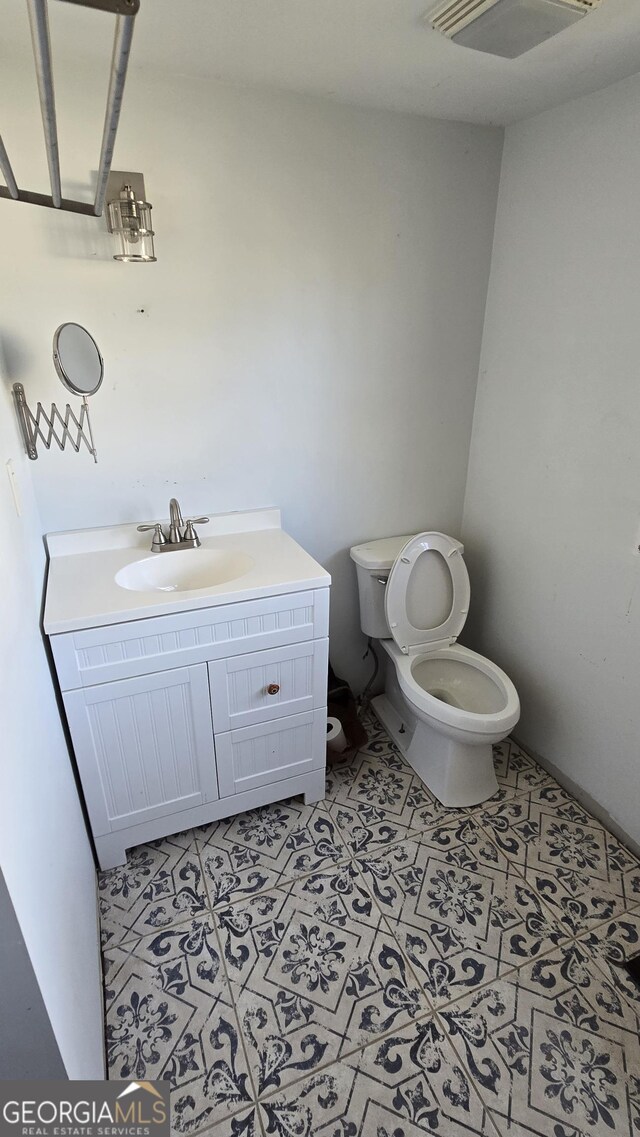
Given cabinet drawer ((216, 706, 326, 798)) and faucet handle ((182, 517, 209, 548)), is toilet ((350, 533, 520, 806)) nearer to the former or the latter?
cabinet drawer ((216, 706, 326, 798))

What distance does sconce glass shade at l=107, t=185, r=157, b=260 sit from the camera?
1.44 m

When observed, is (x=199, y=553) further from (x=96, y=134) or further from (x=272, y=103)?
(x=272, y=103)

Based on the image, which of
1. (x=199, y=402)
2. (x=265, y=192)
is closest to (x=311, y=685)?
(x=199, y=402)

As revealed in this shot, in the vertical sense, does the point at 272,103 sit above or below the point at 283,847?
above

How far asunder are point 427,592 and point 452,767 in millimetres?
616

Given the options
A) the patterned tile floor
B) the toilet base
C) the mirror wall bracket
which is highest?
the mirror wall bracket

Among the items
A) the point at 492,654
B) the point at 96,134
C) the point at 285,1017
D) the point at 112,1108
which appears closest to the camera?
the point at 112,1108

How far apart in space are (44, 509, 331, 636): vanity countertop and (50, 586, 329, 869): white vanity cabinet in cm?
3

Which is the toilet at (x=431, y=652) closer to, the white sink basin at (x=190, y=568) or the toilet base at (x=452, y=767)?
the toilet base at (x=452, y=767)

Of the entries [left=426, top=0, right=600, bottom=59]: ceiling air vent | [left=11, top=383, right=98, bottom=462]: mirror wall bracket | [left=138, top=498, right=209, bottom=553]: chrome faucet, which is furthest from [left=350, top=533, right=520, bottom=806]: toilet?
[left=426, top=0, right=600, bottom=59]: ceiling air vent

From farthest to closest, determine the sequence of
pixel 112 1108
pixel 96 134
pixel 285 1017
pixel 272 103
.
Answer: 1. pixel 272 103
2. pixel 96 134
3. pixel 285 1017
4. pixel 112 1108

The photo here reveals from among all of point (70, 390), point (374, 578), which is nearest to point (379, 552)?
point (374, 578)

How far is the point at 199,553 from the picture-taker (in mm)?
1803

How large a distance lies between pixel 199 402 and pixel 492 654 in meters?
→ 1.48
